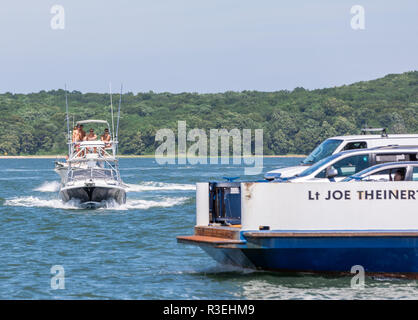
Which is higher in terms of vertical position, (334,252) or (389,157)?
(389,157)

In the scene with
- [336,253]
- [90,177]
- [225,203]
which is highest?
[225,203]

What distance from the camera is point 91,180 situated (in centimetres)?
3447

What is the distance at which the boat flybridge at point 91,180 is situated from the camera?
1367 inches

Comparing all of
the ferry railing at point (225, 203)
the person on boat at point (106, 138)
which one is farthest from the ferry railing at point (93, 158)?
the ferry railing at point (225, 203)

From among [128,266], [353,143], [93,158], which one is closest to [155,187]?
[93,158]

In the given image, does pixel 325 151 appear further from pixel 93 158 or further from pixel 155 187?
pixel 155 187

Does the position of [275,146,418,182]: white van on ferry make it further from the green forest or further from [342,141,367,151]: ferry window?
the green forest

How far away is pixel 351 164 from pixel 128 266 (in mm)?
5013

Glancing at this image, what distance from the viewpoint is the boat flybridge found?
34719 millimetres

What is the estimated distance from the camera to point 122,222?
1201 inches

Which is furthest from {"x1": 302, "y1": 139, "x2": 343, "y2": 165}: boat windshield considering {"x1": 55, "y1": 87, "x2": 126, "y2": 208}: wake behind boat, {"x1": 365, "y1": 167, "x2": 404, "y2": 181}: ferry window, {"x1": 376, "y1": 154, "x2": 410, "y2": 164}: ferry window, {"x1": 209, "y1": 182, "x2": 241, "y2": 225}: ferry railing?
{"x1": 55, "y1": 87, "x2": 126, "y2": 208}: wake behind boat

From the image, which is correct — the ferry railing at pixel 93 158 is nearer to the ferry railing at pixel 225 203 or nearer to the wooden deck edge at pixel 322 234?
the ferry railing at pixel 225 203

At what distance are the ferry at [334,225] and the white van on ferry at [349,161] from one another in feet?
2.58

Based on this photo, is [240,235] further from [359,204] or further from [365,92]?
[365,92]
